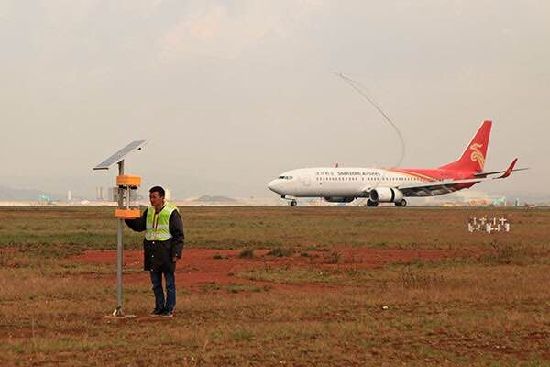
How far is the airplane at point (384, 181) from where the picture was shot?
92500mm

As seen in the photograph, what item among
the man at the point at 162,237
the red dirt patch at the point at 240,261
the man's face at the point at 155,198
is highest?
the man's face at the point at 155,198

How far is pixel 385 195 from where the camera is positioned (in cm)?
9512

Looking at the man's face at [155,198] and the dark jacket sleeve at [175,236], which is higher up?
the man's face at [155,198]

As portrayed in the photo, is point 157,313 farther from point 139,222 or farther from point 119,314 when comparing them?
point 139,222

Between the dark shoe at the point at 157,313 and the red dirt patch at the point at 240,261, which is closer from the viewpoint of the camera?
the dark shoe at the point at 157,313

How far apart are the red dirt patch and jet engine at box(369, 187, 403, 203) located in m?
60.8

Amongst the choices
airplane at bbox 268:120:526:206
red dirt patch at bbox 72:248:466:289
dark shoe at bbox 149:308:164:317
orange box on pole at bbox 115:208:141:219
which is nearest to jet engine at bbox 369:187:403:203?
airplane at bbox 268:120:526:206

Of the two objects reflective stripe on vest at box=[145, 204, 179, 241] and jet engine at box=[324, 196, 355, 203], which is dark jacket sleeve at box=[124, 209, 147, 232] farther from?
jet engine at box=[324, 196, 355, 203]

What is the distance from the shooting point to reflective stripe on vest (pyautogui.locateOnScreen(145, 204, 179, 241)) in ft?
50.6

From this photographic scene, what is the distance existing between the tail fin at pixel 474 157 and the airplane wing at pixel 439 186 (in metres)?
3.03

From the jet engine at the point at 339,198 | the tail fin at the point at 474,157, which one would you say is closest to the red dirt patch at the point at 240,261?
the jet engine at the point at 339,198

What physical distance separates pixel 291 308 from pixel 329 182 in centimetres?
7661

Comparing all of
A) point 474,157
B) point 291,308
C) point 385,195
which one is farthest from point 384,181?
point 291,308

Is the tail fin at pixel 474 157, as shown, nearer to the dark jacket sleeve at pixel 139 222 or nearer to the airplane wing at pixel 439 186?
the airplane wing at pixel 439 186
